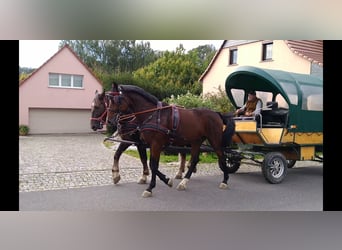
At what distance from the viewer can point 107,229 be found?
13.0 ft

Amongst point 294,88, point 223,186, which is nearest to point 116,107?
point 223,186

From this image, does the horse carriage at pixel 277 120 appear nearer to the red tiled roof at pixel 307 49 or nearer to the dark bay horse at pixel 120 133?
the red tiled roof at pixel 307 49

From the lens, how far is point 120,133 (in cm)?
434

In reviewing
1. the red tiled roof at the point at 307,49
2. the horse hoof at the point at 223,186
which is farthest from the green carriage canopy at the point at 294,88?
the horse hoof at the point at 223,186

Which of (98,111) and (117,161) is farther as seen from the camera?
(117,161)

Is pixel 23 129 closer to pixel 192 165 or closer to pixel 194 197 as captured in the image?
pixel 192 165

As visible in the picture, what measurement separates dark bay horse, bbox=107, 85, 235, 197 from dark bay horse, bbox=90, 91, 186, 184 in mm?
82

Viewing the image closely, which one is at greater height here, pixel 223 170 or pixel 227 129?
pixel 227 129

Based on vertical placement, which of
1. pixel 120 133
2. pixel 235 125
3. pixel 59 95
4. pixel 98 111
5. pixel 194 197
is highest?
pixel 59 95

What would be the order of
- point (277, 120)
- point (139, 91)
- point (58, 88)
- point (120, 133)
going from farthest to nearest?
point (277, 120) → point (58, 88) → point (120, 133) → point (139, 91)

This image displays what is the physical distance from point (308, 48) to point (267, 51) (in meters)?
0.57

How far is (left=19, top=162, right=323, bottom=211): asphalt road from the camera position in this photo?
4.05 m

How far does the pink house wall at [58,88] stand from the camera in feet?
13.8

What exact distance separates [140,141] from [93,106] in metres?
0.81
